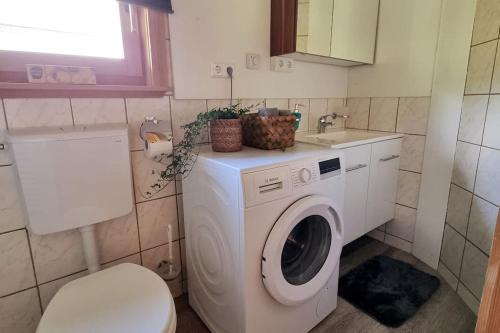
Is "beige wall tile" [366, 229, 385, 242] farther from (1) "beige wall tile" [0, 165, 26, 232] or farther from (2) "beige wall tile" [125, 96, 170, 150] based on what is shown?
(1) "beige wall tile" [0, 165, 26, 232]

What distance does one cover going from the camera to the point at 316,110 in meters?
2.04

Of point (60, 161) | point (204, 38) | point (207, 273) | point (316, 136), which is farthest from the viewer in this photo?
point (316, 136)

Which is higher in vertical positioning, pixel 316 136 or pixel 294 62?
pixel 294 62

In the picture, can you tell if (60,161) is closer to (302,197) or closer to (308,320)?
(302,197)

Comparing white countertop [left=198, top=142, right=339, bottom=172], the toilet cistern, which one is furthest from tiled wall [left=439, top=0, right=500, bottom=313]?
the toilet cistern

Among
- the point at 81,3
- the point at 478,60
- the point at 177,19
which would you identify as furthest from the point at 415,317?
the point at 81,3

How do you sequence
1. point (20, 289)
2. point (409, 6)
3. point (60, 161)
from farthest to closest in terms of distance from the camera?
point (409, 6), point (20, 289), point (60, 161)

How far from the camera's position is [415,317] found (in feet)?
4.62

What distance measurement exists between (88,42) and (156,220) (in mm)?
859

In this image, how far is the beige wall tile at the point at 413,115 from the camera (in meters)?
1.79

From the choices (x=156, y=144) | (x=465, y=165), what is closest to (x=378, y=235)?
(x=465, y=165)

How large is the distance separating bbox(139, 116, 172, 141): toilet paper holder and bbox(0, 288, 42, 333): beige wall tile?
794mm

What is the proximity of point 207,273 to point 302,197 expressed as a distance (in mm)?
575

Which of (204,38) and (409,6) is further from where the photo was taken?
(409,6)
